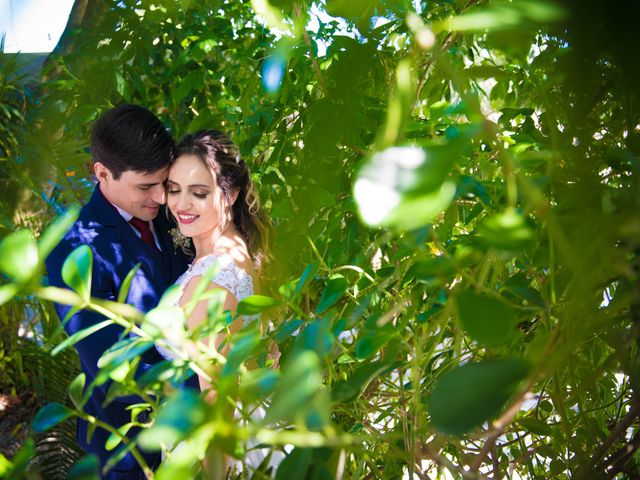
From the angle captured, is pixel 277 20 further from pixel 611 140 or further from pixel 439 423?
pixel 611 140

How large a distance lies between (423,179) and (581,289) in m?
0.16

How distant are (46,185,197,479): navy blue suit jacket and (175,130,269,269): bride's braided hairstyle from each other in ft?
0.84

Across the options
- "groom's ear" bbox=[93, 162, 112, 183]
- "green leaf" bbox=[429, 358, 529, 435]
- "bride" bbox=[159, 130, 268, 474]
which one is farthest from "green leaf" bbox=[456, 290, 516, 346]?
"groom's ear" bbox=[93, 162, 112, 183]

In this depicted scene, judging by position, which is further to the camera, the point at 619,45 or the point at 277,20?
the point at 277,20

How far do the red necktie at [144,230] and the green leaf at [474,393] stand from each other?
5.71 feet

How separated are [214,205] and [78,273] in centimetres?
146

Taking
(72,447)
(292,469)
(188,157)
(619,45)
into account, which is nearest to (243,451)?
(292,469)

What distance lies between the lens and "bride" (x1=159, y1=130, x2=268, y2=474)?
175cm

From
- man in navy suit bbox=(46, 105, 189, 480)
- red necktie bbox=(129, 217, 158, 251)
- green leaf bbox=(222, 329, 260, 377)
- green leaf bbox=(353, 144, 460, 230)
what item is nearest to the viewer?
green leaf bbox=(353, 144, 460, 230)

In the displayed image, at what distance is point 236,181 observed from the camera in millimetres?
1898

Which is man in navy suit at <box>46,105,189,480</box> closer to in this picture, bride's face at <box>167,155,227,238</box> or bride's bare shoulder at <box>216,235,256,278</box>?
bride's face at <box>167,155,227,238</box>

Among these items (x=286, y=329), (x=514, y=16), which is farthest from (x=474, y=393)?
(x=286, y=329)

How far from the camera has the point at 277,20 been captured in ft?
1.48

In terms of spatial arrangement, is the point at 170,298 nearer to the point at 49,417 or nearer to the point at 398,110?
the point at 49,417
